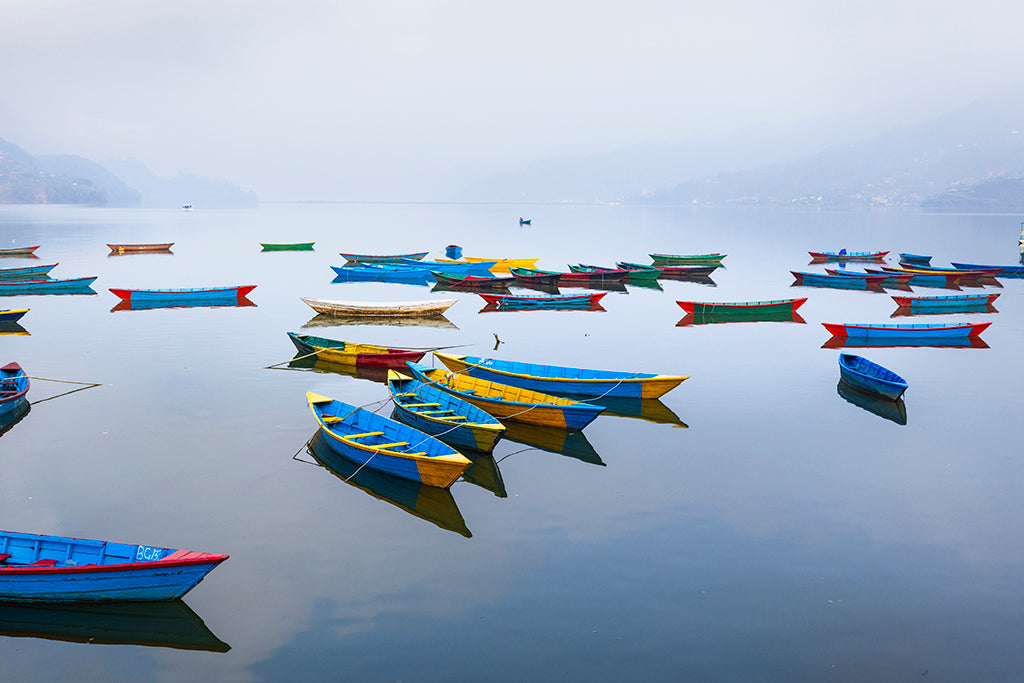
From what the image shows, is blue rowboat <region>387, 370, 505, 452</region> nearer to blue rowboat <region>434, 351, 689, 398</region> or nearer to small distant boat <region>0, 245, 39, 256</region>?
blue rowboat <region>434, 351, 689, 398</region>

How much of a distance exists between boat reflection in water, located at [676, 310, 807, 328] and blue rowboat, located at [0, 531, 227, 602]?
43.5m

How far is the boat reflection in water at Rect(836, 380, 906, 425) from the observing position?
32250mm

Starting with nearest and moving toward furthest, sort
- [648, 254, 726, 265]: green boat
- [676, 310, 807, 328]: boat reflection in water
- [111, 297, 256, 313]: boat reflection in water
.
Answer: [676, 310, 807, 328]: boat reflection in water < [111, 297, 256, 313]: boat reflection in water < [648, 254, 726, 265]: green boat

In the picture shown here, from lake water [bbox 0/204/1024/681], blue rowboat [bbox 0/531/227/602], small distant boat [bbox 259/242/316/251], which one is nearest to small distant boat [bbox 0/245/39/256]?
small distant boat [bbox 259/242/316/251]

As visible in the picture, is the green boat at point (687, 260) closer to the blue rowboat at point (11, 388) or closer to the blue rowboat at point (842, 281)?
the blue rowboat at point (842, 281)

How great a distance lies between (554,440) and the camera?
2834 cm

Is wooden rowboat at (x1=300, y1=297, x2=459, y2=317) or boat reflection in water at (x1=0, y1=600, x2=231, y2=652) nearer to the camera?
boat reflection in water at (x1=0, y1=600, x2=231, y2=652)

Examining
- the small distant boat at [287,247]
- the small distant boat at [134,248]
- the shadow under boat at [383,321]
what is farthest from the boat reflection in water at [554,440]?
the small distant boat at [134,248]

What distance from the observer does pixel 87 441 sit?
1086 inches

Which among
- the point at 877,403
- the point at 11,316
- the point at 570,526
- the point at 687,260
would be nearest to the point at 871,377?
the point at 877,403

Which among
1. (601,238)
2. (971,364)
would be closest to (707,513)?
(971,364)

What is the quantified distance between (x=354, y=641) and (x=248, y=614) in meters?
2.83

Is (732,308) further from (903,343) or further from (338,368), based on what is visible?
(338,368)

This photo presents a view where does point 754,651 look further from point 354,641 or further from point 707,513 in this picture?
point 354,641
